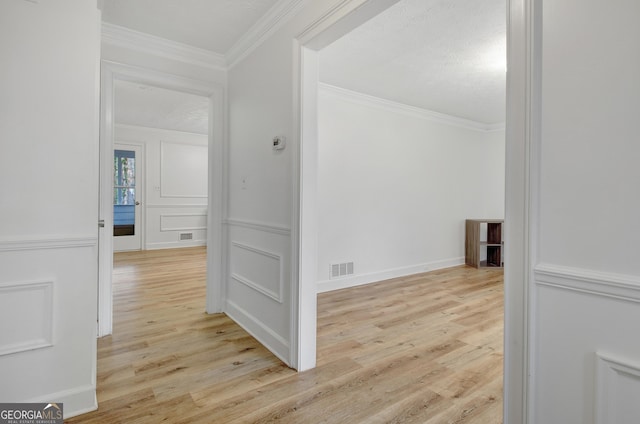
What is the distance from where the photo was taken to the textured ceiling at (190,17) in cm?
221

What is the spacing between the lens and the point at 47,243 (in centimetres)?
155

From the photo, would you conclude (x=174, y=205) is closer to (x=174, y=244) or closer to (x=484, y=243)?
(x=174, y=244)

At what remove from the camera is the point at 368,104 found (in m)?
4.20

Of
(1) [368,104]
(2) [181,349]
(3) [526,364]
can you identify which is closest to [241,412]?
(2) [181,349]

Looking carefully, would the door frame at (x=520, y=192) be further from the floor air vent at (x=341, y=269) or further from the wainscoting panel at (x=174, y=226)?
the wainscoting panel at (x=174, y=226)

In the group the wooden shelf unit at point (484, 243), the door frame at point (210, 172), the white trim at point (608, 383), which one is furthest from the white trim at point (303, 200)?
the wooden shelf unit at point (484, 243)

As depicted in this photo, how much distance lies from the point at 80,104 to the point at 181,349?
173 cm

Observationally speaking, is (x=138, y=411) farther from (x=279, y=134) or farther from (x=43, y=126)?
(x=279, y=134)

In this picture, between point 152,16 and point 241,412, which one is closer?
point 241,412

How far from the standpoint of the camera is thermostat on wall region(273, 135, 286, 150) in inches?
88.8

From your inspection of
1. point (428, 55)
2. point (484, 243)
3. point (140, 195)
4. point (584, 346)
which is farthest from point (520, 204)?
point (140, 195)

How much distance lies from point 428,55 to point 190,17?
6.60ft

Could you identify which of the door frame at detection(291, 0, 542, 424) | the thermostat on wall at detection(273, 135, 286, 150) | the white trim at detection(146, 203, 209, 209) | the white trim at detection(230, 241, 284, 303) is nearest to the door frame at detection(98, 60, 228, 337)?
the white trim at detection(230, 241, 284, 303)

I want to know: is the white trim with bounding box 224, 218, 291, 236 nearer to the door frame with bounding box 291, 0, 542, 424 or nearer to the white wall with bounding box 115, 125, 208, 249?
the door frame with bounding box 291, 0, 542, 424
